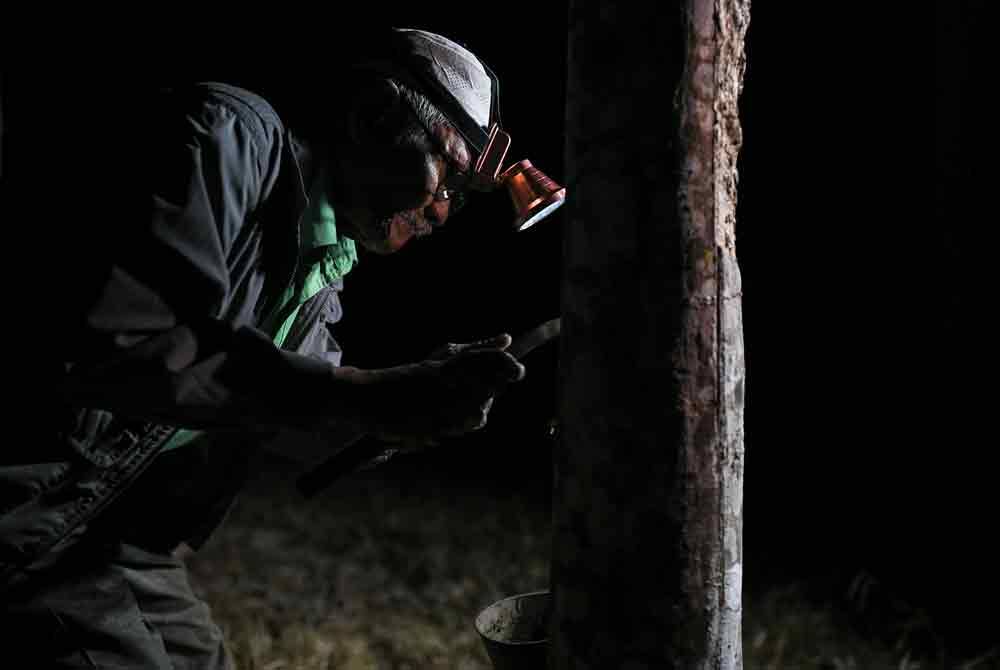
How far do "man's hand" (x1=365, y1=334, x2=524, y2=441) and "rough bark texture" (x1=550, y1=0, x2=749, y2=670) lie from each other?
122mm

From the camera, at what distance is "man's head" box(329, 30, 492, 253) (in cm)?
189

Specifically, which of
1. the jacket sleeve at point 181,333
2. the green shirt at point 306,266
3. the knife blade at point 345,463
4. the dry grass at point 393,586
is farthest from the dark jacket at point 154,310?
the dry grass at point 393,586

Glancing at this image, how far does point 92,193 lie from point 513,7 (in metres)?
5.34

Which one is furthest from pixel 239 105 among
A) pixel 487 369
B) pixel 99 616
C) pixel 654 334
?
pixel 99 616

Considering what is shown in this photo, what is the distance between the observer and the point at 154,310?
1.38 m

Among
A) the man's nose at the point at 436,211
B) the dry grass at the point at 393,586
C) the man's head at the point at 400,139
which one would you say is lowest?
the dry grass at the point at 393,586

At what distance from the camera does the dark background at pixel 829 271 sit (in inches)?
184

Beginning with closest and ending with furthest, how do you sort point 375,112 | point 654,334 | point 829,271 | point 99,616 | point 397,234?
point 654,334
point 99,616
point 375,112
point 397,234
point 829,271

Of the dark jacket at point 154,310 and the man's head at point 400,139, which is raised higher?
the man's head at point 400,139

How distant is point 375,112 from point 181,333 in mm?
719

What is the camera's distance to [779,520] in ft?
18.1

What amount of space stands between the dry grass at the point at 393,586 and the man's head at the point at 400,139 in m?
1.98

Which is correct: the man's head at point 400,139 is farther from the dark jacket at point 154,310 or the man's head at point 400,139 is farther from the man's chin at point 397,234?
the dark jacket at point 154,310

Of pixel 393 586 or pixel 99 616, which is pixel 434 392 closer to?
pixel 99 616
